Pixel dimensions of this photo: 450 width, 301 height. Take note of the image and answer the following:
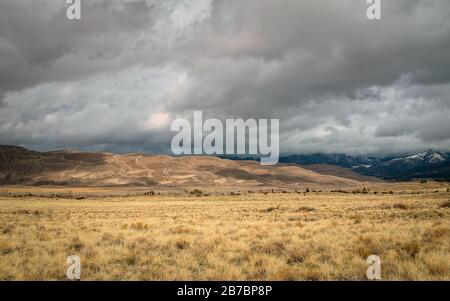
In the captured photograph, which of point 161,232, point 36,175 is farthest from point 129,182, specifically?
point 161,232

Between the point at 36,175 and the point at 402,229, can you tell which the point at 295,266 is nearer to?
the point at 402,229

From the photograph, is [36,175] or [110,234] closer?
[110,234]

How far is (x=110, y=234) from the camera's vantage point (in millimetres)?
19125

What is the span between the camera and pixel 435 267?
10789mm

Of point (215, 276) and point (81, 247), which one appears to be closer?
point (215, 276)
